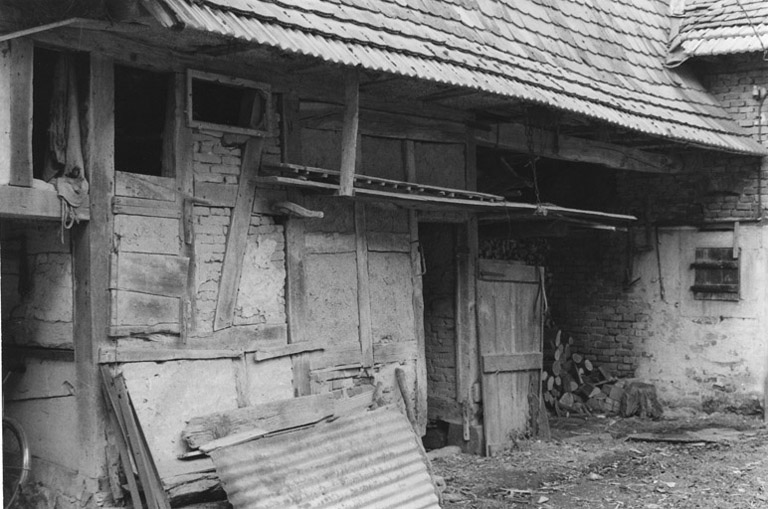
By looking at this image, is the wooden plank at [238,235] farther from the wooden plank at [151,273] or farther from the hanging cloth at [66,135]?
the hanging cloth at [66,135]

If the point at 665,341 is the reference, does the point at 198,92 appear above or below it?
above

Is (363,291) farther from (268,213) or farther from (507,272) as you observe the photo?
(507,272)

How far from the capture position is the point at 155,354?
6.18 m

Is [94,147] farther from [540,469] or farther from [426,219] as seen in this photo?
[540,469]

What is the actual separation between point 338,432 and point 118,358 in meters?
1.78

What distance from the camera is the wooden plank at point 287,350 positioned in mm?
6848

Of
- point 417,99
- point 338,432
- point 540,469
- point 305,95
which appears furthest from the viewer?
point 540,469

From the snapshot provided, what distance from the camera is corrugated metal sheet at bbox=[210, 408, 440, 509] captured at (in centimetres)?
605

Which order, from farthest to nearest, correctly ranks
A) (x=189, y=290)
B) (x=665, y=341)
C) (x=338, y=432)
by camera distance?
(x=665, y=341), (x=338, y=432), (x=189, y=290)

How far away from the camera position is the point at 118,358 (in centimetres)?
598

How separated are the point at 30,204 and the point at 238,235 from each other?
5.20ft

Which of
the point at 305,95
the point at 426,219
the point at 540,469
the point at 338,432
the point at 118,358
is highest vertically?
the point at 305,95

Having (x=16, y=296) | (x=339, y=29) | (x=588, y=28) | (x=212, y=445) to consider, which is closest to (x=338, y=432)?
(x=212, y=445)

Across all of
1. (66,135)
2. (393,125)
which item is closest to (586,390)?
(393,125)
